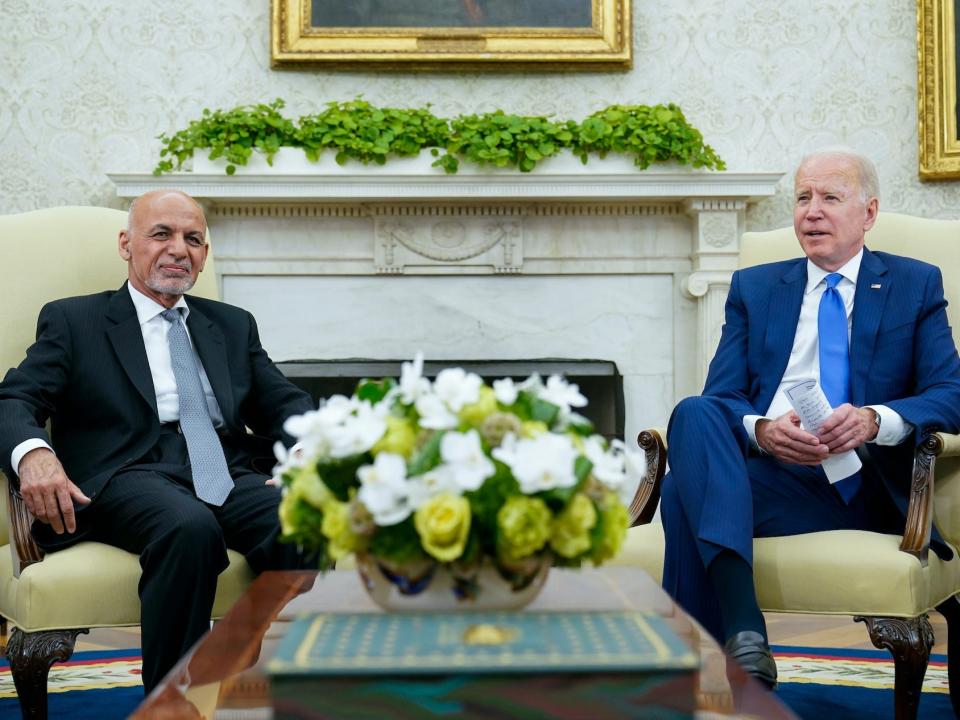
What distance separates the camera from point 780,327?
9.45 ft

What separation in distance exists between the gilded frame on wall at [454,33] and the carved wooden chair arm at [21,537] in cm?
316

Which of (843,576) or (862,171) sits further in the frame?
(862,171)

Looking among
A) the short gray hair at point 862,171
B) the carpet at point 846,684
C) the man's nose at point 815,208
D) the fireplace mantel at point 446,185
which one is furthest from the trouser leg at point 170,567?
the fireplace mantel at point 446,185

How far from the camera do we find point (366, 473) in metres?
1.34

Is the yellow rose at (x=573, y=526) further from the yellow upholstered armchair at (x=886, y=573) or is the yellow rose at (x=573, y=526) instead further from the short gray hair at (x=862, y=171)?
the short gray hair at (x=862, y=171)

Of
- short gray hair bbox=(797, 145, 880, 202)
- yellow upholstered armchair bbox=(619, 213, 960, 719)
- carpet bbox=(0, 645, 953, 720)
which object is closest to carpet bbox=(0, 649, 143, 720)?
carpet bbox=(0, 645, 953, 720)

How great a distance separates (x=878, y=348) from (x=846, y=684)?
97cm

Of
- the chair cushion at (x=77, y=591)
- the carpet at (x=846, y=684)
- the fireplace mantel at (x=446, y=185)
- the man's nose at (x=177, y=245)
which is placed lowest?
the carpet at (x=846, y=684)

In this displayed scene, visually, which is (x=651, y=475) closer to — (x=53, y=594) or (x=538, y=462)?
(x=53, y=594)

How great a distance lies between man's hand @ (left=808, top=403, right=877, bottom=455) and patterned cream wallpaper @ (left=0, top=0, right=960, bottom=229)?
110 inches

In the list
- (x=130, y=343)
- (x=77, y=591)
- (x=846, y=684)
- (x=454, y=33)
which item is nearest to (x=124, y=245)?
(x=130, y=343)

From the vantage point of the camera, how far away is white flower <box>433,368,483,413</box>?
1.41 metres

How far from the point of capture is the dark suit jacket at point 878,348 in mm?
2555

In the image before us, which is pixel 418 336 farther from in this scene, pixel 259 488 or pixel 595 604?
pixel 595 604
